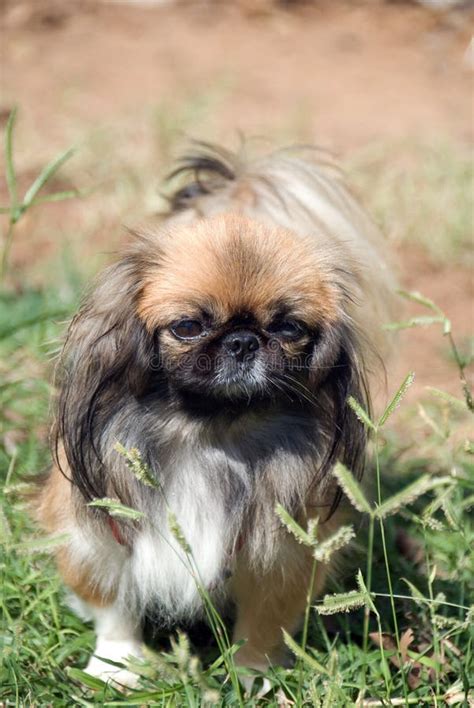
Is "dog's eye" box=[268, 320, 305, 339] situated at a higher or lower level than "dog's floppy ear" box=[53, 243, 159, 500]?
higher

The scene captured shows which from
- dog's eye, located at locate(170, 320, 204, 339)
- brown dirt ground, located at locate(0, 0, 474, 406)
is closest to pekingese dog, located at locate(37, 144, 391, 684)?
dog's eye, located at locate(170, 320, 204, 339)

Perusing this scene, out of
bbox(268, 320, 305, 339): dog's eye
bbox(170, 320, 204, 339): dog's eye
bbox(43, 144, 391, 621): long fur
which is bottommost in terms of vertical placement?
bbox(43, 144, 391, 621): long fur

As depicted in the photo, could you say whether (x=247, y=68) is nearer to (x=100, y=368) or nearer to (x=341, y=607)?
(x=100, y=368)

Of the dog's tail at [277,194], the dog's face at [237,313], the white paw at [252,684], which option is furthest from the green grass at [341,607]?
the dog's tail at [277,194]

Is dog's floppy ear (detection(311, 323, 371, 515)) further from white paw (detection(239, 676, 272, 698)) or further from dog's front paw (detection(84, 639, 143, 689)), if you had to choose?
dog's front paw (detection(84, 639, 143, 689))

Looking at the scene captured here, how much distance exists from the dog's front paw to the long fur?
0.14m

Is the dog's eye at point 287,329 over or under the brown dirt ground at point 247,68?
over

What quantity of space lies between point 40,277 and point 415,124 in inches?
121

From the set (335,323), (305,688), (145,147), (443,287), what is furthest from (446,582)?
(145,147)

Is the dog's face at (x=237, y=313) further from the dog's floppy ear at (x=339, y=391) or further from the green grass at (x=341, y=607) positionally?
the green grass at (x=341, y=607)

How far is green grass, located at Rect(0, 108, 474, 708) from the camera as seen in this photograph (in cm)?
191

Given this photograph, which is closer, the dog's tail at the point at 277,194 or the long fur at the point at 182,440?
the long fur at the point at 182,440

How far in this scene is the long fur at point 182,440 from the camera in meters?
2.13

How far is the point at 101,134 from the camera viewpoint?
19.2ft
